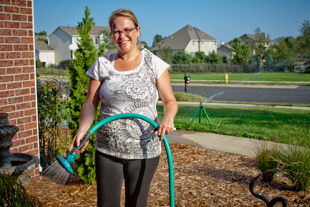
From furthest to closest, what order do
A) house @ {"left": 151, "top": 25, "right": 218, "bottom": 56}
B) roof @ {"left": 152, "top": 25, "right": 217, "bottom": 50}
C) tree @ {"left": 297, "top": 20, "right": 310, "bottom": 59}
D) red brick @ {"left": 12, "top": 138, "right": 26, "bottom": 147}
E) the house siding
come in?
1. roof @ {"left": 152, "top": 25, "right": 217, "bottom": 50}
2. house @ {"left": 151, "top": 25, "right": 218, "bottom": 56}
3. the house siding
4. tree @ {"left": 297, "top": 20, "right": 310, "bottom": 59}
5. red brick @ {"left": 12, "top": 138, "right": 26, "bottom": 147}

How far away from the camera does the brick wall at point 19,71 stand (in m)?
3.90

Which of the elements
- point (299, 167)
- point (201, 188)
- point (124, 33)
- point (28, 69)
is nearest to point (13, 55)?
point (28, 69)

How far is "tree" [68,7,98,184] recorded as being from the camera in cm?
406

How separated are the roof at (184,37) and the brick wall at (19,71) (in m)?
60.5

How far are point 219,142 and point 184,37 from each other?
201ft

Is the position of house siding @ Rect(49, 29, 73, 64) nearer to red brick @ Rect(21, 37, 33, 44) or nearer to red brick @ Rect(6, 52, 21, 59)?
red brick @ Rect(21, 37, 33, 44)

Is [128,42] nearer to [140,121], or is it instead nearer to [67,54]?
[140,121]

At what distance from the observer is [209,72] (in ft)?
151

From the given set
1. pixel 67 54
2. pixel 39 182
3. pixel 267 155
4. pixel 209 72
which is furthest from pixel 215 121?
pixel 67 54

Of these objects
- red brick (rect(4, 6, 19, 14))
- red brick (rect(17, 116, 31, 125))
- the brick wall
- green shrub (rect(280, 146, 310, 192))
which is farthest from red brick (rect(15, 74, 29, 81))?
green shrub (rect(280, 146, 310, 192))

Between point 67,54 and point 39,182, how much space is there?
62.1 metres

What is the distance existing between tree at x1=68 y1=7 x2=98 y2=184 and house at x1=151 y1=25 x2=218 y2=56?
196ft

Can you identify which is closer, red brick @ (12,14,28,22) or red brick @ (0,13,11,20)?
red brick @ (0,13,11,20)

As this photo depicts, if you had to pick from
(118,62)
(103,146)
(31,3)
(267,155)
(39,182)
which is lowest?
(39,182)
